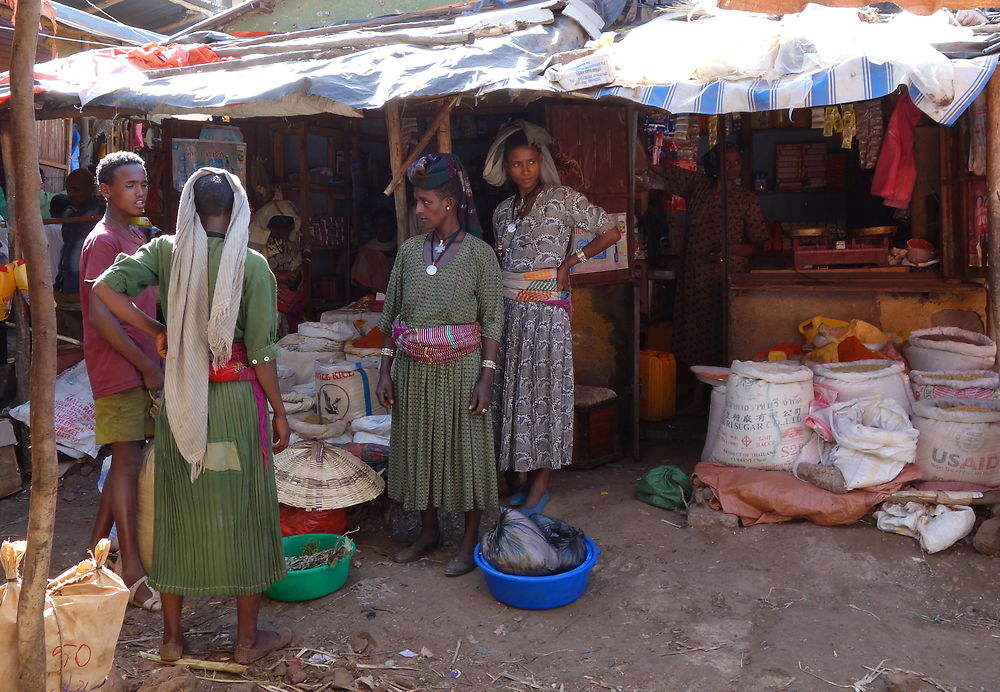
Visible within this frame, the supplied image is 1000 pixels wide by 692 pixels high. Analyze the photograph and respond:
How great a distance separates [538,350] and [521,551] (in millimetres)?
1319

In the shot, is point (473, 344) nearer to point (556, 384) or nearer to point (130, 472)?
point (556, 384)

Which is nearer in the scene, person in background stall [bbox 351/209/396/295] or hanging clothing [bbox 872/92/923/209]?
hanging clothing [bbox 872/92/923/209]

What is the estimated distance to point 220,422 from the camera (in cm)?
305

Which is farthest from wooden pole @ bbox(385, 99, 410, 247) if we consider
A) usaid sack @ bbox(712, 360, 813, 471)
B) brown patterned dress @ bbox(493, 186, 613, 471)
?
usaid sack @ bbox(712, 360, 813, 471)

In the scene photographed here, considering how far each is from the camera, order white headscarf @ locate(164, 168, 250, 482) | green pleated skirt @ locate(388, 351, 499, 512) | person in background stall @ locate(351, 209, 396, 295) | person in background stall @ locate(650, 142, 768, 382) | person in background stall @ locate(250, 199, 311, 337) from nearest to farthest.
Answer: white headscarf @ locate(164, 168, 250, 482) < green pleated skirt @ locate(388, 351, 499, 512) < person in background stall @ locate(650, 142, 768, 382) < person in background stall @ locate(250, 199, 311, 337) < person in background stall @ locate(351, 209, 396, 295)

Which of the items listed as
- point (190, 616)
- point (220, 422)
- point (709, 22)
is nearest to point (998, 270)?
point (709, 22)

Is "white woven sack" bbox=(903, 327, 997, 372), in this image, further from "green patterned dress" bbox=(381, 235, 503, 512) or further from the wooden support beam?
the wooden support beam

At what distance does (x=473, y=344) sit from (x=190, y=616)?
1.76 metres

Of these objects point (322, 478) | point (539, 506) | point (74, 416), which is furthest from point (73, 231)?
point (539, 506)

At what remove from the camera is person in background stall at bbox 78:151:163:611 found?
3768mm

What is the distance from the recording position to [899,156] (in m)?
5.63

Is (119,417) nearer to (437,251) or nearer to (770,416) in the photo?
(437,251)

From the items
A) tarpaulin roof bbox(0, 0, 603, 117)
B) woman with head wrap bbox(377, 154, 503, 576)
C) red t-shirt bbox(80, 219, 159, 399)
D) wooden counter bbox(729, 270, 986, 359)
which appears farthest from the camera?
wooden counter bbox(729, 270, 986, 359)

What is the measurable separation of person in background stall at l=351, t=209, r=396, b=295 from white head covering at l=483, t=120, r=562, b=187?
3177 millimetres
